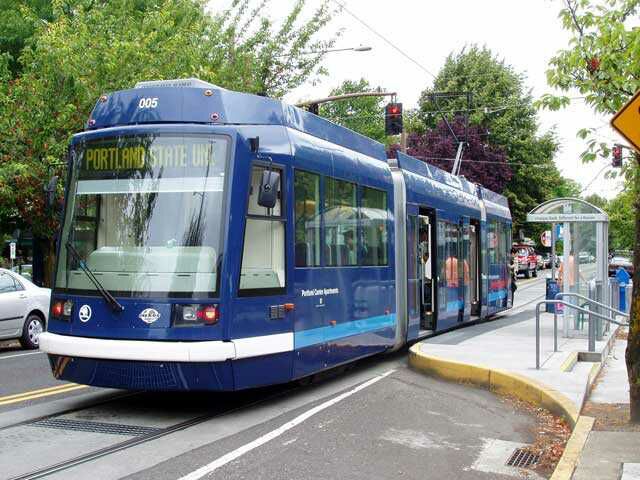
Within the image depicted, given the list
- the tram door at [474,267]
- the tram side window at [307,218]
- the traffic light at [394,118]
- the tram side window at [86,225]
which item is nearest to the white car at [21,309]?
the tram side window at [86,225]

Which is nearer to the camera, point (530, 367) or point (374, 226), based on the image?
point (530, 367)

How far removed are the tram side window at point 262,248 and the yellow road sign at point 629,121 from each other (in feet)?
11.3

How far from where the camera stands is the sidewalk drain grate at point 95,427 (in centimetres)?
729

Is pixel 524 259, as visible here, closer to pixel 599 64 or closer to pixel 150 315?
pixel 599 64

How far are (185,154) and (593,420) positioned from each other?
4874 millimetres

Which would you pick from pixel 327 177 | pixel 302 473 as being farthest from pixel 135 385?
pixel 327 177

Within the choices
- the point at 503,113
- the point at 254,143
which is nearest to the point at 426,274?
the point at 254,143

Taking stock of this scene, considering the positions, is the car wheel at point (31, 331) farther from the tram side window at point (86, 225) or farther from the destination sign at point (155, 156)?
the destination sign at point (155, 156)

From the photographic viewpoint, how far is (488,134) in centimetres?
4697

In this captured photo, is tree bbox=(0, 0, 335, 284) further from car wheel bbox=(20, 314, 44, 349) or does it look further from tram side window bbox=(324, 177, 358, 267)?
tram side window bbox=(324, 177, 358, 267)

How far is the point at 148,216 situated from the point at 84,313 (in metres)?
1.16

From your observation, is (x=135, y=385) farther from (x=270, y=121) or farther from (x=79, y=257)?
(x=270, y=121)

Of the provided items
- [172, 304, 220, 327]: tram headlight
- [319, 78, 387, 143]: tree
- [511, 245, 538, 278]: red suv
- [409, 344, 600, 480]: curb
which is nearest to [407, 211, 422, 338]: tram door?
[409, 344, 600, 480]: curb

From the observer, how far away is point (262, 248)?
27.0ft
